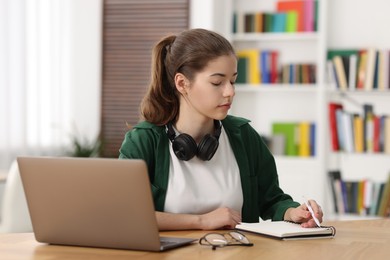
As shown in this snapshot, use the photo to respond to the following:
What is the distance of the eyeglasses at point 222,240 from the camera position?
1.97 metres

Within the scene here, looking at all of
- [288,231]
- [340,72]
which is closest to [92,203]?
[288,231]

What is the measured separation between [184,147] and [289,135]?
361 centimetres

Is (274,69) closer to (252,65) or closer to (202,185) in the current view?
(252,65)

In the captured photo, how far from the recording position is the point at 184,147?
241 cm

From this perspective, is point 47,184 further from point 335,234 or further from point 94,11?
point 94,11

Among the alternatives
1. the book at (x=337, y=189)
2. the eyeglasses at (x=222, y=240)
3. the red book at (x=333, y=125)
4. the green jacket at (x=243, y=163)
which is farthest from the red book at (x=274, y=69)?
the eyeglasses at (x=222, y=240)

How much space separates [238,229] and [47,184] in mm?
613

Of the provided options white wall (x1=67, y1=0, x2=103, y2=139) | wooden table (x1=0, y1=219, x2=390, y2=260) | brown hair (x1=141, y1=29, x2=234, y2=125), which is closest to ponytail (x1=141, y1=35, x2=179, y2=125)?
brown hair (x1=141, y1=29, x2=234, y2=125)

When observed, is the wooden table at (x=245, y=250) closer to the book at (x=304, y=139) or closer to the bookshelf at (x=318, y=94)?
the bookshelf at (x=318, y=94)

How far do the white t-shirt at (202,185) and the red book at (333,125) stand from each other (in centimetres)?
312

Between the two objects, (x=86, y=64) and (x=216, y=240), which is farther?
(x=86, y=64)

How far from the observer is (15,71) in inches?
231

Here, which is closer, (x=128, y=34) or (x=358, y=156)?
(x=358, y=156)

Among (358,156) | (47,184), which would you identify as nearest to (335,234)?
(47,184)
